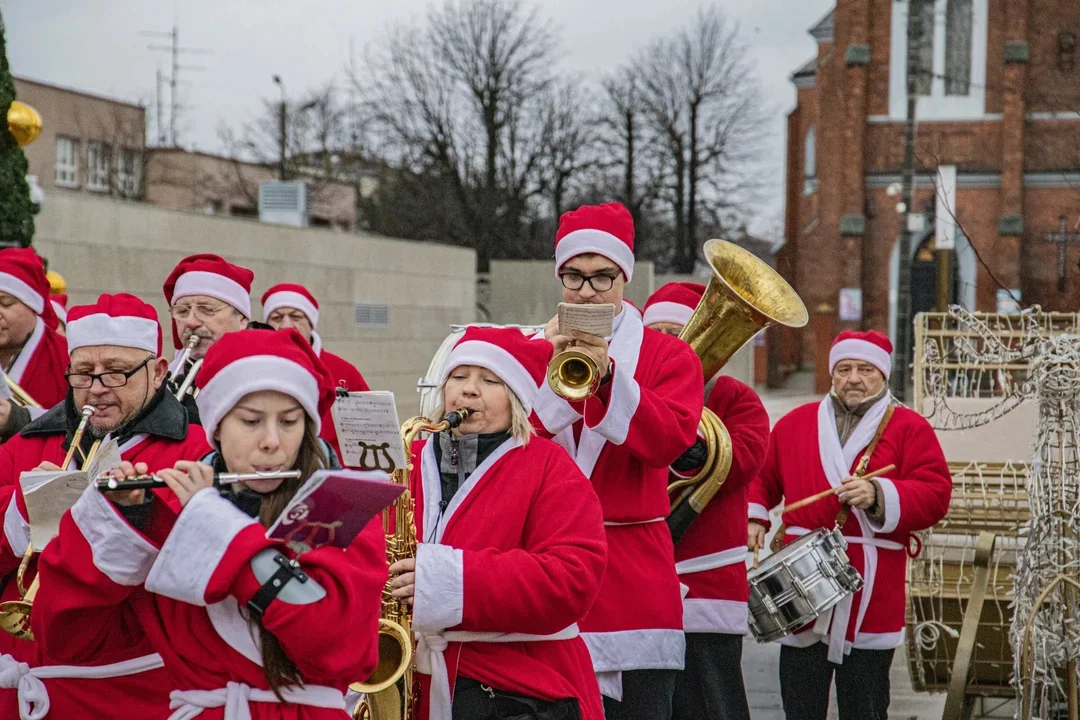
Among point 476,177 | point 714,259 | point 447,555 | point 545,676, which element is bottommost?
point 545,676

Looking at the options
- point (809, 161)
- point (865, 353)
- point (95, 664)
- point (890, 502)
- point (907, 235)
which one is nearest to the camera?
point (95, 664)

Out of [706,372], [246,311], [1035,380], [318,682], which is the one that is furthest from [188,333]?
[1035,380]

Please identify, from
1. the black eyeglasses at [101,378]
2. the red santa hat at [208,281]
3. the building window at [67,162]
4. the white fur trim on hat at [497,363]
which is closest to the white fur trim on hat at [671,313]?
the red santa hat at [208,281]

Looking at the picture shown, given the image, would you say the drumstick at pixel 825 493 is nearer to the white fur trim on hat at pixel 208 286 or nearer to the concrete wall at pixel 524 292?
the white fur trim on hat at pixel 208 286

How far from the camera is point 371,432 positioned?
4.01 meters

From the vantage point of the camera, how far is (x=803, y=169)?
4600cm

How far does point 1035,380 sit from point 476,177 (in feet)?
103

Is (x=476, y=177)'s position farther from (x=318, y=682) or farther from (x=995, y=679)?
(x=318, y=682)

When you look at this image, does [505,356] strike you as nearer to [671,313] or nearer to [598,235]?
[598,235]

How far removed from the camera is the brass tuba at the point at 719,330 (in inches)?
208

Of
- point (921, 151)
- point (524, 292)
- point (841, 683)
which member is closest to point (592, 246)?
point (841, 683)

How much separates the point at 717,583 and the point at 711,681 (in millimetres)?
396

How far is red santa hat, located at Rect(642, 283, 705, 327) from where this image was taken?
599 cm

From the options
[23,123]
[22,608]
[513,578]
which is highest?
[23,123]
